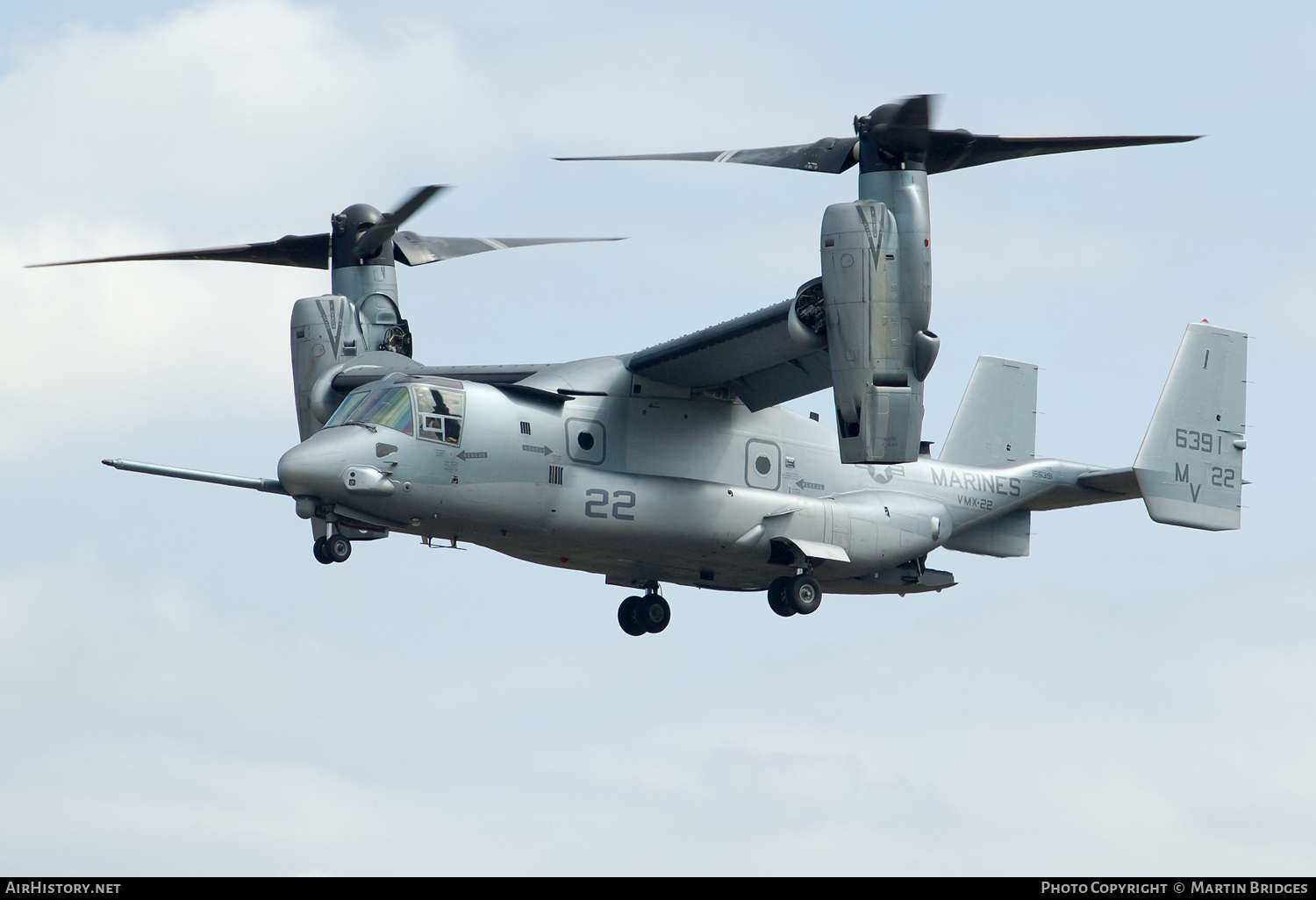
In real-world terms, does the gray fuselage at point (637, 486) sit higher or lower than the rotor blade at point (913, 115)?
lower

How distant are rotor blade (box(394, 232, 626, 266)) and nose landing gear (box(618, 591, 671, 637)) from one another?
5.48 meters

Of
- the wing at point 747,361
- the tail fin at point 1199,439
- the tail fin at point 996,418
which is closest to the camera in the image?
the wing at point 747,361

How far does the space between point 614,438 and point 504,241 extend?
6806 mm

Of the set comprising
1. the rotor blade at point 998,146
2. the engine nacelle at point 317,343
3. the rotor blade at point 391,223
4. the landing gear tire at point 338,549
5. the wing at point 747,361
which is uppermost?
the rotor blade at point 391,223

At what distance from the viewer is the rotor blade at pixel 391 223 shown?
987 inches

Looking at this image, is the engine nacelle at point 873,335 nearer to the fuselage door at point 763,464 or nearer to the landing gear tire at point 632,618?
the fuselage door at point 763,464

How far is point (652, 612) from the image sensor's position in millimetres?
23250

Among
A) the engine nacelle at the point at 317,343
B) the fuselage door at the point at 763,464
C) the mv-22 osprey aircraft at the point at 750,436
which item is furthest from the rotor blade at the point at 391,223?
the fuselage door at the point at 763,464

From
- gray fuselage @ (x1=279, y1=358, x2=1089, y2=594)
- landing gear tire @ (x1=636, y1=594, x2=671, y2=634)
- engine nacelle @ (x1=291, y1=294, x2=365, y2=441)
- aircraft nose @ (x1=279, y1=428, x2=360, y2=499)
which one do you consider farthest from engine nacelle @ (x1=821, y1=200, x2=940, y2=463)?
engine nacelle @ (x1=291, y1=294, x2=365, y2=441)

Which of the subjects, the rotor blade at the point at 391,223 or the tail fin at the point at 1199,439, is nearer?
the tail fin at the point at 1199,439

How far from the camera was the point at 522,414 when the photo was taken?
20406mm

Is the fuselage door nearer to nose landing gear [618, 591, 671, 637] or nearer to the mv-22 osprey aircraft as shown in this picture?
the mv-22 osprey aircraft

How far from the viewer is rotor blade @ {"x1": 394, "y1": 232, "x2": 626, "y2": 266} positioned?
2622cm

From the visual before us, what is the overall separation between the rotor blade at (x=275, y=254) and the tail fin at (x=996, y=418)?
9.31 meters
